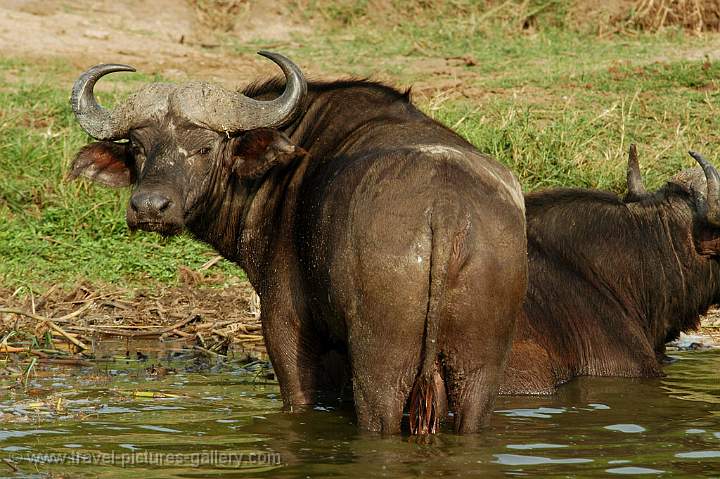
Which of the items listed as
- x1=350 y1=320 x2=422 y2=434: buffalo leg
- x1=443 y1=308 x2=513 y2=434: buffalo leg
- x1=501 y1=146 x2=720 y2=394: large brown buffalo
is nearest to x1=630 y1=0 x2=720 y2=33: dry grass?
x1=501 y1=146 x2=720 y2=394: large brown buffalo

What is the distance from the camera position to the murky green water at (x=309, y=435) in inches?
202

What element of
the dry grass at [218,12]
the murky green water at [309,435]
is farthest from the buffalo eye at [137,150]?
the dry grass at [218,12]

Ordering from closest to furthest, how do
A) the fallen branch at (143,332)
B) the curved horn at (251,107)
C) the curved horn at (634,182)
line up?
the curved horn at (251,107)
the curved horn at (634,182)
the fallen branch at (143,332)

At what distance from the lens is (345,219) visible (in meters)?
5.05

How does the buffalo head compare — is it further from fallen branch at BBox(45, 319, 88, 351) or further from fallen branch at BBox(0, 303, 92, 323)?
fallen branch at BBox(45, 319, 88, 351)

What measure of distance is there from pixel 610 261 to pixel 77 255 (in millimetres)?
4258

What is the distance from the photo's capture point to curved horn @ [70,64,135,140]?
6.18 metres

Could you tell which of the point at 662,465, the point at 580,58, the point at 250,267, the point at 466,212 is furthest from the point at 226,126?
the point at 580,58

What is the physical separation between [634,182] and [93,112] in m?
3.52

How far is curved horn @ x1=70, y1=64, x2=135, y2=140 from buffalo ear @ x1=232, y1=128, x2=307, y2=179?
0.61 m

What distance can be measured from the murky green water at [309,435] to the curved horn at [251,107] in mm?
1450

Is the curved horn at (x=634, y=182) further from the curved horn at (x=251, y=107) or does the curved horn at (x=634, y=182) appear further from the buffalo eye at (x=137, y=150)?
the buffalo eye at (x=137, y=150)

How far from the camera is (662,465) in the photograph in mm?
5262

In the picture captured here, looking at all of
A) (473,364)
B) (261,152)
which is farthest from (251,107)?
(473,364)
